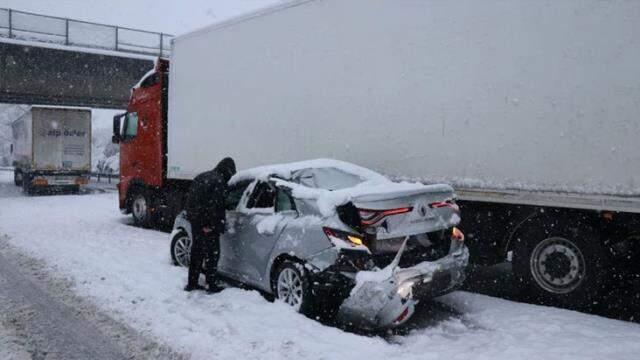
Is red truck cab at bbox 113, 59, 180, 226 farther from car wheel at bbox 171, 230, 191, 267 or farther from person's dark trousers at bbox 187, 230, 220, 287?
person's dark trousers at bbox 187, 230, 220, 287

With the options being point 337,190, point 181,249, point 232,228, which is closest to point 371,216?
point 337,190

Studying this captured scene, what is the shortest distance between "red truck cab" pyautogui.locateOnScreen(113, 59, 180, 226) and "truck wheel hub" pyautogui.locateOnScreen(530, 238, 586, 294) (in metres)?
8.04

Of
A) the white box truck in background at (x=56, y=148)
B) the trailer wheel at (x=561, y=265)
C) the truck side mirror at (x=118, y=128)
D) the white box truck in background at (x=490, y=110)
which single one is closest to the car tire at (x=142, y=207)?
the truck side mirror at (x=118, y=128)

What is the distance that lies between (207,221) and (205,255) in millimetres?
429

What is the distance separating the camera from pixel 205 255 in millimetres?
6641

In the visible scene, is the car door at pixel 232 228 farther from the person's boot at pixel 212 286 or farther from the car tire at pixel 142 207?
the car tire at pixel 142 207

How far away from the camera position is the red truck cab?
12.2 meters

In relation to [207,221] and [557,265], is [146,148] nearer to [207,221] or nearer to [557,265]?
[207,221]

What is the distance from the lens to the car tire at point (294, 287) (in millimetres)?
5426

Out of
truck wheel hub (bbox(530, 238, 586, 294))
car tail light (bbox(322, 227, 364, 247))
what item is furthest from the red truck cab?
truck wheel hub (bbox(530, 238, 586, 294))

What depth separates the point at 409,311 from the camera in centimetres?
509

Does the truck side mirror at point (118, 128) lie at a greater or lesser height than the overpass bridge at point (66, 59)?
lesser

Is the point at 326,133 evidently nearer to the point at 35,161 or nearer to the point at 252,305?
the point at 252,305

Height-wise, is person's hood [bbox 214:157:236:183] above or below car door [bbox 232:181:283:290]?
above
